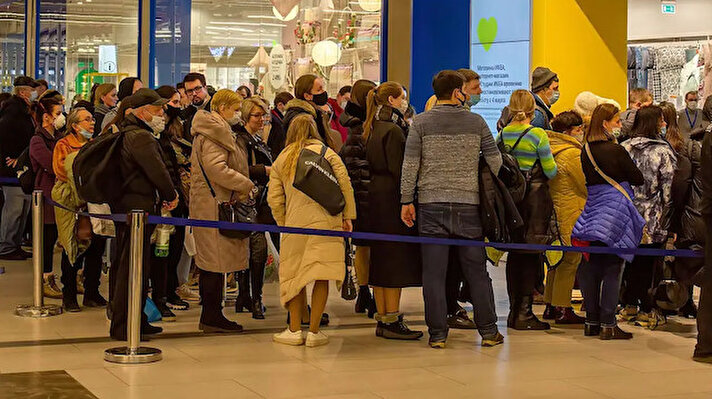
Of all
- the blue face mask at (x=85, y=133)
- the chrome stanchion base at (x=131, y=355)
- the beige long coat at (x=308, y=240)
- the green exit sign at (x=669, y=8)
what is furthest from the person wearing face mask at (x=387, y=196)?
the green exit sign at (x=669, y=8)

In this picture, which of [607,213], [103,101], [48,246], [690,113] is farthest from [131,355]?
[690,113]

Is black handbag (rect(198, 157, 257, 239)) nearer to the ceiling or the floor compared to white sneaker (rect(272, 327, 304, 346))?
nearer to the ceiling

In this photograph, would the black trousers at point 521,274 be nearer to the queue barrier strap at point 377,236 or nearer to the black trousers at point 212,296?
the queue barrier strap at point 377,236

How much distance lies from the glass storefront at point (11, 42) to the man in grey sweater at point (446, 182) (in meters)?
13.2

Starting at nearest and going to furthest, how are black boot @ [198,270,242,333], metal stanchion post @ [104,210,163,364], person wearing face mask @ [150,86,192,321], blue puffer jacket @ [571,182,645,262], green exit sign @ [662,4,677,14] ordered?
1. metal stanchion post @ [104,210,163,364]
2. blue puffer jacket @ [571,182,645,262]
3. black boot @ [198,270,242,333]
4. person wearing face mask @ [150,86,192,321]
5. green exit sign @ [662,4,677,14]

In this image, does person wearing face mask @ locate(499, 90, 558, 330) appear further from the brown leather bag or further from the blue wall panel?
the blue wall panel

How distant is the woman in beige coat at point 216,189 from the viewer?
7484 mm

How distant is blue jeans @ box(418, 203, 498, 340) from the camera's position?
711 centimetres

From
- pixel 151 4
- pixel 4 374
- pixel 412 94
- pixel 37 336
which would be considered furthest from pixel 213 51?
pixel 4 374

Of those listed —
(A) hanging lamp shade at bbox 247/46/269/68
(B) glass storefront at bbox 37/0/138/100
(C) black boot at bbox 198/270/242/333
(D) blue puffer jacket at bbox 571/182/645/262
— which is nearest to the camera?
(D) blue puffer jacket at bbox 571/182/645/262

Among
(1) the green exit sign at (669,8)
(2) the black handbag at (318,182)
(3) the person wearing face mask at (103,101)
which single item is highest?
(1) the green exit sign at (669,8)

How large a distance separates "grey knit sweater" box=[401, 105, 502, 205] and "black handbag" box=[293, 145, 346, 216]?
443 millimetres

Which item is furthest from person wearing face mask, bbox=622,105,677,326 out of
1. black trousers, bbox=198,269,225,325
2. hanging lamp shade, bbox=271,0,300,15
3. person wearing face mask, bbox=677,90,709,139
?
hanging lamp shade, bbox=271,0,300,15

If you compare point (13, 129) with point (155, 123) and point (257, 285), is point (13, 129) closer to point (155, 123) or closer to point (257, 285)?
point (257, 285)
